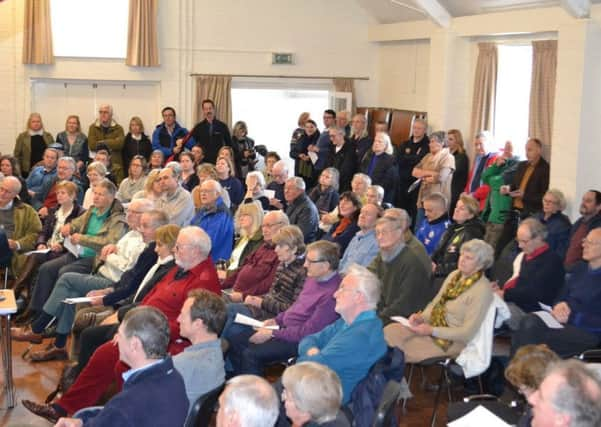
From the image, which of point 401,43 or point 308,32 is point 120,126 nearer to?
point 308,32

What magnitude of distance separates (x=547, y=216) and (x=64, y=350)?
13.5 feet

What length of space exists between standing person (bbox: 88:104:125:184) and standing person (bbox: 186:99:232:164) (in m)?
0.95

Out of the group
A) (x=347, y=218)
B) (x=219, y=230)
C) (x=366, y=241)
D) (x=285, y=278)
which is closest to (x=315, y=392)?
(x=285, y=278)

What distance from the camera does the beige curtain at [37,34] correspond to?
38.4 ft

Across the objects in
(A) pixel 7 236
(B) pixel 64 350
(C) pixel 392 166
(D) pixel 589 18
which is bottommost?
(B) pixel 64 350

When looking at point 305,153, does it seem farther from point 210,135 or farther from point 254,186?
point 254,186

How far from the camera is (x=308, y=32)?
1295 centimetres

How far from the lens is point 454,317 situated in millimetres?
5164

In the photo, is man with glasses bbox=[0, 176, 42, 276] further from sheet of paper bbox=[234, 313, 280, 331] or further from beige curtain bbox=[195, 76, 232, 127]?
beige curtain bbox=[195, 76, 232, 127]

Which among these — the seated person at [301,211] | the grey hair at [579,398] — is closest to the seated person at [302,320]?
the seated person at [301,211]

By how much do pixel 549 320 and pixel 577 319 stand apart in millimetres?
165

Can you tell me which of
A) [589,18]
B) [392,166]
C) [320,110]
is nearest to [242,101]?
[320,110]

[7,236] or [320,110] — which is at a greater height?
[320,110]

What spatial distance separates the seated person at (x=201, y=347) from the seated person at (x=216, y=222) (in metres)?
2.89
